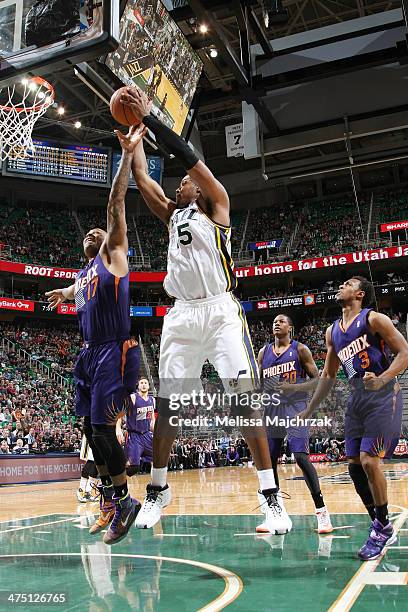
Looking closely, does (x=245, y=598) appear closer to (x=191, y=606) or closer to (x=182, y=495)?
(x=191, y=606)

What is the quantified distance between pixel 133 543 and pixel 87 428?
5.02 feet

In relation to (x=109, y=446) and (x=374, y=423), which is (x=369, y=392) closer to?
(x=374, y=423)

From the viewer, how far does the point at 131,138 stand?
412cm

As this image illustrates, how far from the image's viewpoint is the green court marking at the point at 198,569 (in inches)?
121

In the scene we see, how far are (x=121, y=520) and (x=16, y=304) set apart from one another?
24.3 m

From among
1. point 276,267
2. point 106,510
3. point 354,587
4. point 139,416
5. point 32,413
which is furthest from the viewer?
point 276,267

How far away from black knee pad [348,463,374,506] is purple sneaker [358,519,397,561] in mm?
411

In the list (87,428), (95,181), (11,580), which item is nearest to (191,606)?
(11,580)

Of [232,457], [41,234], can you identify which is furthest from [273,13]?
[41,234]

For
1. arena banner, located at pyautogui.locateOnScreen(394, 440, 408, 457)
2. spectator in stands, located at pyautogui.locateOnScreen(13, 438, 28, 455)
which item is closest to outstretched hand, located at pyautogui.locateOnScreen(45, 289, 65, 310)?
spectator in stands, located at pyautogui.locateOnScreen(13, 438, 28, 455)

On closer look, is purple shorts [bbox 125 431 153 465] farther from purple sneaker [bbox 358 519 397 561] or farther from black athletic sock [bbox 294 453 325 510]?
purple sneaker [bbox 358 519 397 561]

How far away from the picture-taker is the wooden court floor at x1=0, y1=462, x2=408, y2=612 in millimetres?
3102

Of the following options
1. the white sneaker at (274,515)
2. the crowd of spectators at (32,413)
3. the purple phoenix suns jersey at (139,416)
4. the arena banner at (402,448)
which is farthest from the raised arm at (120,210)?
the arena banner at (402,448)

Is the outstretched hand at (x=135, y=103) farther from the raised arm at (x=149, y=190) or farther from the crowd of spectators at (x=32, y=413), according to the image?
the crowd of spectators at (x=32, y=413)
